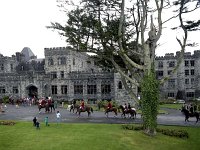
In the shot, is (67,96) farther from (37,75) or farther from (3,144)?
(3,144)

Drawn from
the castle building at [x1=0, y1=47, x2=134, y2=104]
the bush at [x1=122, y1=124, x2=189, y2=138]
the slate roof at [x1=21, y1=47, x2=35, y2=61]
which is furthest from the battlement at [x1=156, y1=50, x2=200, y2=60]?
the bush at [x1=122, y1=124, x2=189, y2=138]

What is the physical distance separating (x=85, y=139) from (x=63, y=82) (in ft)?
135

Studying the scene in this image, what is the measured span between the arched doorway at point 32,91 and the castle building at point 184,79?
2884 centimetres

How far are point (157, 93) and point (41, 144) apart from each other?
10.8 m

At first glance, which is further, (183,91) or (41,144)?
(183,91)

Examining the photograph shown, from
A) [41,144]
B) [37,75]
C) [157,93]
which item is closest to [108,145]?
[41,144]

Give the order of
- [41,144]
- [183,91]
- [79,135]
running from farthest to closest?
[183,91], [79,135], [41,144]

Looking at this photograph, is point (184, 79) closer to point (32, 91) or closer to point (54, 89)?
point (54, 89)

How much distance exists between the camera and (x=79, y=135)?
26.1 meters

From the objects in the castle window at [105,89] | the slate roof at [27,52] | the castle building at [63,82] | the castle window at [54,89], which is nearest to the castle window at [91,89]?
the castle building at [63,82]

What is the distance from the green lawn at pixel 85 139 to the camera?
23.7 metres

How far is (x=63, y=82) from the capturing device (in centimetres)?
6544

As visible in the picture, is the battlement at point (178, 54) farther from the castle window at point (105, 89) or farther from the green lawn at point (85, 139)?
the green lawn at point (85, 139)

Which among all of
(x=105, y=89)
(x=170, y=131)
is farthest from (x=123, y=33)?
(x=105, y=89)
